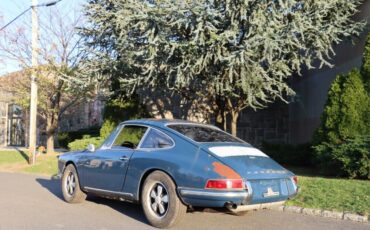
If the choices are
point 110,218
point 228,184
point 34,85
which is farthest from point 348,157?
point 34,85

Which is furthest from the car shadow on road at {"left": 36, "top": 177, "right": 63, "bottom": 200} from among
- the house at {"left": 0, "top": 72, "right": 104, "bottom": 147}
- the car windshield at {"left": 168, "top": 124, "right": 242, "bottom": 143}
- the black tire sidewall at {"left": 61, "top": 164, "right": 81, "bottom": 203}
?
the house at {"left": 0, "top": 72, "right": 104, "bottom": 147}

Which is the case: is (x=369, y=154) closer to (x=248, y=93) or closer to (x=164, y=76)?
(x=248, y=93)

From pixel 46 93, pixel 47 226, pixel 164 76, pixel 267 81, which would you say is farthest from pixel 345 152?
pixel 46 93

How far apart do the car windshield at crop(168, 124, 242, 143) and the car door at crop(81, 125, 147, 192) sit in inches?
26.0

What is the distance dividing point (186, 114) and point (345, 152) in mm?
9846

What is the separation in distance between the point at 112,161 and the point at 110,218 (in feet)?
3.06

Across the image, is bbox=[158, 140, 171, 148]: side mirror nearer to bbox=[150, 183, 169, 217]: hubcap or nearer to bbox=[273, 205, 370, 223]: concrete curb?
bbox=[150, 183, 169, 217]: hubcap

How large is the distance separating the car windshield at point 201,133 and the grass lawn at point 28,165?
29.2ft

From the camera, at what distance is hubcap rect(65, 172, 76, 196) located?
9218 mm

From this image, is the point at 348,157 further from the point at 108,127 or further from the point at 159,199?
the point at 108,127

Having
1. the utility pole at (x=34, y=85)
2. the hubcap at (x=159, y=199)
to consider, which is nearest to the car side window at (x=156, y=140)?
the hubcap at (x=159, y=199)

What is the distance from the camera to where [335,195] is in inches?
359

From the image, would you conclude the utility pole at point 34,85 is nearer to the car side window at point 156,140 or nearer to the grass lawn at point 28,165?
the grass lawn at point 28,165

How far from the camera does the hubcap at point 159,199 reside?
23.1 feet
